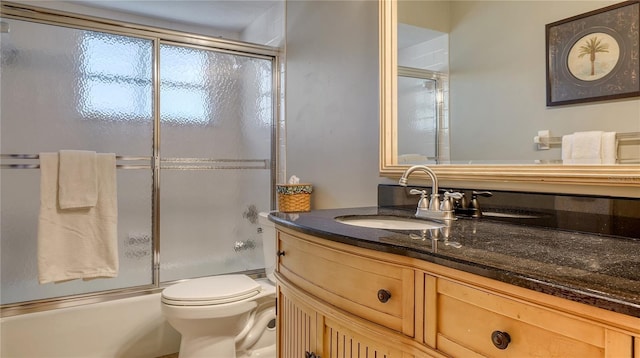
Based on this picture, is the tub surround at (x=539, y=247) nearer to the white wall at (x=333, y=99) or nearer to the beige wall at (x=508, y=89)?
the beige wall at (x=508, y=89)

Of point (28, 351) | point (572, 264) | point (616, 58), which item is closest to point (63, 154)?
point (28, 351)

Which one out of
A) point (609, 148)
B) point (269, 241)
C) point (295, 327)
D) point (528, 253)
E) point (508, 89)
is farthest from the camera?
point (269, 241)

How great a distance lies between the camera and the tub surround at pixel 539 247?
530mm

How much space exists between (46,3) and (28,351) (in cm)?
208

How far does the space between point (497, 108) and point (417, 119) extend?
1.07ft

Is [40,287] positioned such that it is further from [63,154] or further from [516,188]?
[516,188]

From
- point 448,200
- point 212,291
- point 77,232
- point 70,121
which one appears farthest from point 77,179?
point 448,200

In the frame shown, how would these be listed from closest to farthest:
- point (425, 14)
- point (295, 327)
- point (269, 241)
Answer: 1. point (295, 327)
2. point (425, 14)
3. point (269, 241)

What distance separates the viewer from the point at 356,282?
2.89 feet

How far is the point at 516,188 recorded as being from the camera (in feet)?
3.81

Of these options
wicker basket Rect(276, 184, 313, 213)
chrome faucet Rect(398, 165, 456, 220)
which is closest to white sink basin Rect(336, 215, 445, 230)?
chrome faucet Rect(398, 165, 456, 220)

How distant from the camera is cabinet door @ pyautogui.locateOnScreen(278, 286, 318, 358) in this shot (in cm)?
103

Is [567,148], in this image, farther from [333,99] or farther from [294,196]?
[294,196]

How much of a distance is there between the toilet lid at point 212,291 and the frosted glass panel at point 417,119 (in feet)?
3.10
